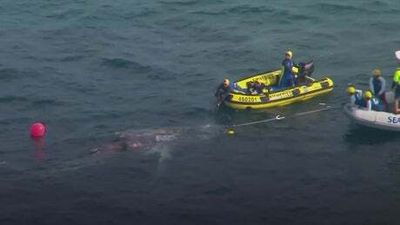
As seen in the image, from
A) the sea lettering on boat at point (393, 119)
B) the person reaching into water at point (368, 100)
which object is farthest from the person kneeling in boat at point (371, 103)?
the sea lettering on boat at point (393, 119)

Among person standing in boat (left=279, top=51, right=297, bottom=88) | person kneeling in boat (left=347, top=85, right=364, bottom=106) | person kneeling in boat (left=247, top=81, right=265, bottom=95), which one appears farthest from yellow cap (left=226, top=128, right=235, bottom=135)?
person kneeling in boat (left=347, top=85, right=364, bottom=106)

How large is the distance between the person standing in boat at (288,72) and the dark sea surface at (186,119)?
1.50 metres

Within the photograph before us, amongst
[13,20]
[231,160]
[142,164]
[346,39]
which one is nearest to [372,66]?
[346,39]

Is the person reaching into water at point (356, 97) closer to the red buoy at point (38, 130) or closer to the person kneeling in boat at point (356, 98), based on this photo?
the person kneeling in boat at point (356, 98)

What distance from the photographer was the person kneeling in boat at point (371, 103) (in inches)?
1351

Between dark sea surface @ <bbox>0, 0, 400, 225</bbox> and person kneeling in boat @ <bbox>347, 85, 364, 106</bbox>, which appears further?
person kneeling in boat @ <bbox>347, 85, 364, 106</bbox>

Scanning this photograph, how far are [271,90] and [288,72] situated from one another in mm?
1290

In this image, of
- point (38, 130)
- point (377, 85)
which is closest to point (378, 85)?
point (377, 85)

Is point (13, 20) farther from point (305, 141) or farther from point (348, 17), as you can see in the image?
point (305, 141)

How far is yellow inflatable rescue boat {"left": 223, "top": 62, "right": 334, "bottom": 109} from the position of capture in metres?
37.3

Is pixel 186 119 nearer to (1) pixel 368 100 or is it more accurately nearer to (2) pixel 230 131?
(2) pixel 230 131

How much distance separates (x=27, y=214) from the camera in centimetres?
2852

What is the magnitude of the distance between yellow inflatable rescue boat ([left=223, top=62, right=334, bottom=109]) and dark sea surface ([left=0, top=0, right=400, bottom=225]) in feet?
1.63

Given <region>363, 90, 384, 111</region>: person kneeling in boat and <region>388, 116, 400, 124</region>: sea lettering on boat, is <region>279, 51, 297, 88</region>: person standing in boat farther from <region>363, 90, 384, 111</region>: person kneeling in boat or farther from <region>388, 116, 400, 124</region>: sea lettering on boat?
<region>388, 116, 400, 124</region>: sea lettering on boat
